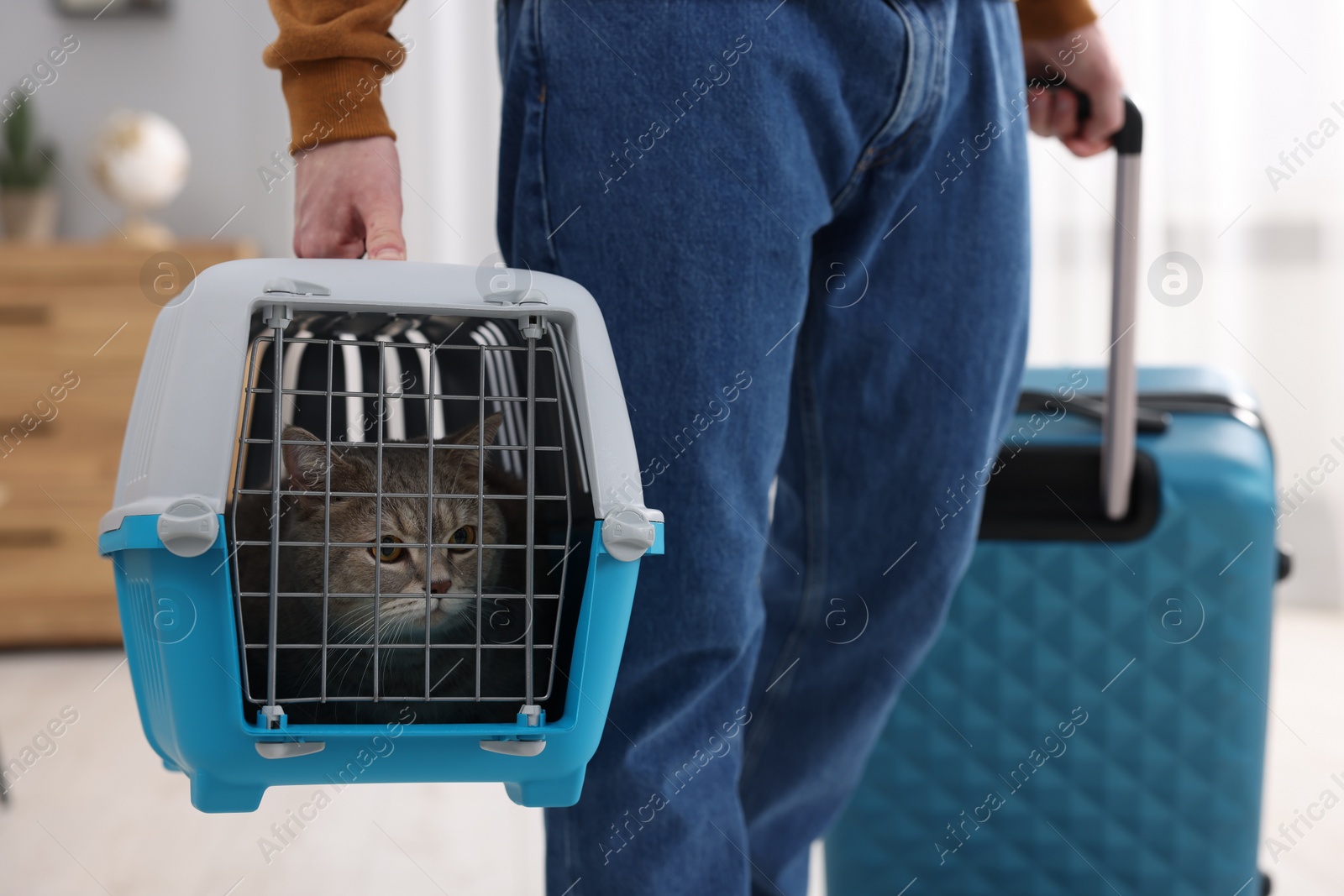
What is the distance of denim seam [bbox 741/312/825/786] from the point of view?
833 mm

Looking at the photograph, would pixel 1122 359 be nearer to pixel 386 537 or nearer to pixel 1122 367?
pixel 1122 367

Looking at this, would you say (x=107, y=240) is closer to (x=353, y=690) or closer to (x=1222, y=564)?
(x=353, y=690)

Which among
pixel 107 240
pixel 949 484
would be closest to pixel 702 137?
pixel 949 484

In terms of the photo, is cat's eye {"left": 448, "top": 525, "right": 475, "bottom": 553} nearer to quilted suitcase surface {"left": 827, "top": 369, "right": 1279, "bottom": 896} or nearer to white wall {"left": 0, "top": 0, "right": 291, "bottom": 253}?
quilted suitcase surface {"left": 827, "top": 369, "right": 1279, "bottom": 896}

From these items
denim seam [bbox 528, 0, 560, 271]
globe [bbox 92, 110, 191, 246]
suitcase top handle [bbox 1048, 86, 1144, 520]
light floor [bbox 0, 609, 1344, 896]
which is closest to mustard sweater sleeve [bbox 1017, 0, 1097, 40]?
suitcase top handle [bbox 1048, 86, 1144, 520]

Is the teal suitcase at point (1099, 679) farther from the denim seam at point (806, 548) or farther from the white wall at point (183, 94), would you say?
the white wall at point (183, 94)

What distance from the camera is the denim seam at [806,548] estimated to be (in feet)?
2.73

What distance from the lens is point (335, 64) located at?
25.1 inches

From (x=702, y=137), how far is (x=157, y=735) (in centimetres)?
49

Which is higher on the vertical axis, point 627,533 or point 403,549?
point 627,533

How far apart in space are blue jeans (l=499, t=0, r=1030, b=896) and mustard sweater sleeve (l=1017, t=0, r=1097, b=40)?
14cm

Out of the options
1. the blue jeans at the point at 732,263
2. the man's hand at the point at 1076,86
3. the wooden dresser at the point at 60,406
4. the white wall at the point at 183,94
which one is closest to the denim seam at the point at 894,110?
the blue jeans at the point at 732,263

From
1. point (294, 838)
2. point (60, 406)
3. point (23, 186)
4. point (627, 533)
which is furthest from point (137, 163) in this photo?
point (627, 533)

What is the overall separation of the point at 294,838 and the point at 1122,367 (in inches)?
51.2
